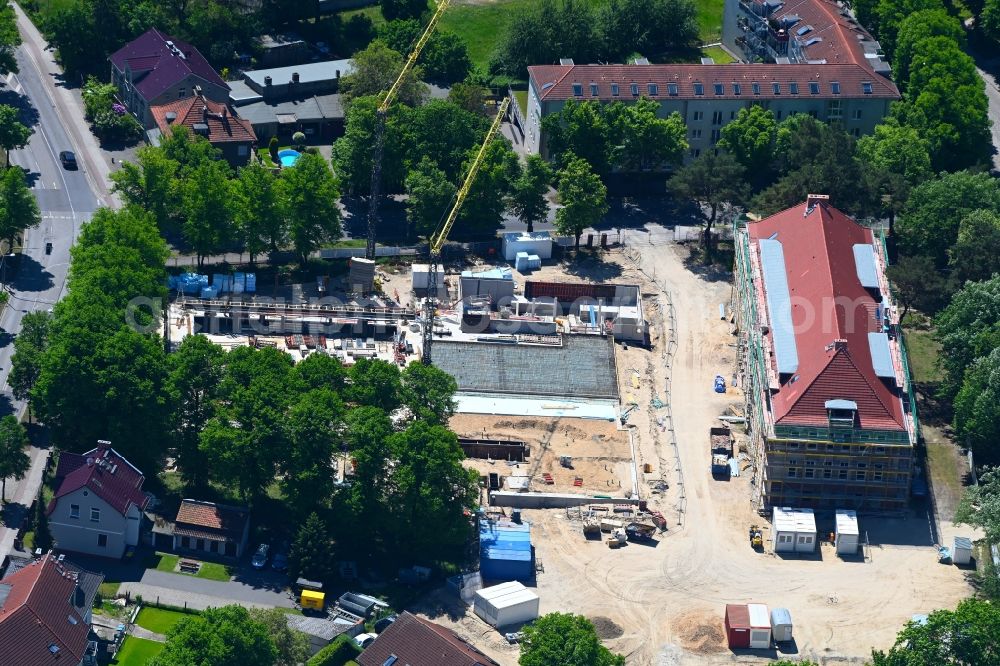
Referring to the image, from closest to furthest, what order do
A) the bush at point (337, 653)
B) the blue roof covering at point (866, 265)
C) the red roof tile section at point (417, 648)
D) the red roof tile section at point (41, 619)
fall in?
1. the red roof tile section at point (41, 619)
2. the red roof tile section at point (417, 648)
3. the bush at point (337, 653)
4. the blue roof covering at point (866, 265)

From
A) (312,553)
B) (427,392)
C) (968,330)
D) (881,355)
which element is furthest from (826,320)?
(312,553)

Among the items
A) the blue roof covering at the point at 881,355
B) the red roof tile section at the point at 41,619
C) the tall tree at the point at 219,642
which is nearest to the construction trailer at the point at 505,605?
the tall tree at the point at 219,642

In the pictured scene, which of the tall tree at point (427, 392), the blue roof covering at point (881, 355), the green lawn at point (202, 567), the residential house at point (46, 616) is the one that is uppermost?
the blue roof covering at point (881, 355)

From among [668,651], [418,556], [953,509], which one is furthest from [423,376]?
[953,509]

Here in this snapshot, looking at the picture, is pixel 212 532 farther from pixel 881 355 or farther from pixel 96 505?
pixel 881 355

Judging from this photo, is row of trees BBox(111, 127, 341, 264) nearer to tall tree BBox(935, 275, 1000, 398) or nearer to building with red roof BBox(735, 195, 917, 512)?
building with red roof BBox(735, 195, 917, 512)

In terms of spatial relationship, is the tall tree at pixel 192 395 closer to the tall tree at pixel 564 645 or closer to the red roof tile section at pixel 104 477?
the red roof tile section at pixel 104 477

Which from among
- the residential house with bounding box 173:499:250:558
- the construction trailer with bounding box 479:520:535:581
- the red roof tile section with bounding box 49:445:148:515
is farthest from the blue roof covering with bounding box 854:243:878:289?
the red roof tile section with bounding box 49:445:148:515

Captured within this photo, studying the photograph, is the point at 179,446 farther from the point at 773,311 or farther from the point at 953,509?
the point at 953,509
